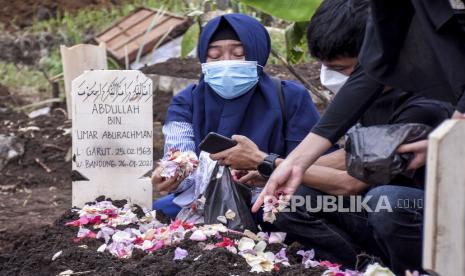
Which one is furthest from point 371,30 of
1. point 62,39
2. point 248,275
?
point 62,39

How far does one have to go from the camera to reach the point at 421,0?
2816mm

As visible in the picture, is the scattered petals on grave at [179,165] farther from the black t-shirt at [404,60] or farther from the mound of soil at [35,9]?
the mound of soil at [35,9]

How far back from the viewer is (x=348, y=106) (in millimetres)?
3145

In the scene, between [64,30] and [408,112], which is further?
[64,30]

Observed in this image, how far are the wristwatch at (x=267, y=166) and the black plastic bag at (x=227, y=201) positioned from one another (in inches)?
14.0

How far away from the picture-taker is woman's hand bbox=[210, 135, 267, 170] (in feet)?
13.0

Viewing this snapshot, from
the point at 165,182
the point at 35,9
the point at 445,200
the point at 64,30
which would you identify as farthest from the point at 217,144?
the point at 35,9

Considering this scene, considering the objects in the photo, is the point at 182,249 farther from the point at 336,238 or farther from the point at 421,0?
the point at 421,0

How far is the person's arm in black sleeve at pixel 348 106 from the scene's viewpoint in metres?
3.12

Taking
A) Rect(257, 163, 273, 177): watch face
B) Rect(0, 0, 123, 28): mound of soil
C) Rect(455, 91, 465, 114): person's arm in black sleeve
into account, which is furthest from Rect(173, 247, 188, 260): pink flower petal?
Rect(0, 0, 123, 28): mound of soil

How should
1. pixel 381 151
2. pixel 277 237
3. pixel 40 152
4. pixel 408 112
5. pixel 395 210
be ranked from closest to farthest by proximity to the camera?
pixel 381 151, pixel 395 210, pixel 408 112, pixel 277 237, pixel 40 152

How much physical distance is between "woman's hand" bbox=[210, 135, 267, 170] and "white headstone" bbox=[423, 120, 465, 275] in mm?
1851

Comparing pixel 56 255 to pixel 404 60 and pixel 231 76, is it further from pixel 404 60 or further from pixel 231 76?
pixel 404 60

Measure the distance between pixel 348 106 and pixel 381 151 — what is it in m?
0.38
